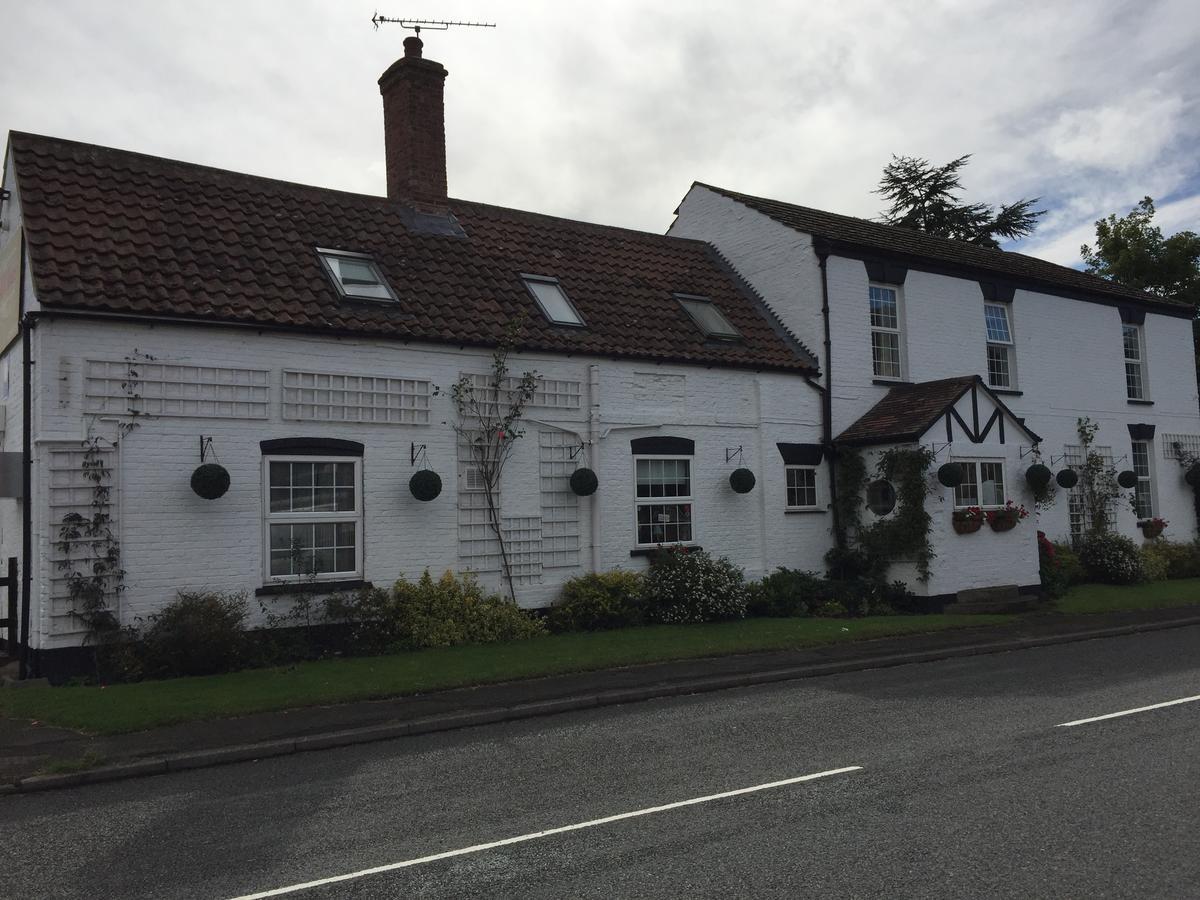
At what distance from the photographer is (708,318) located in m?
19.6

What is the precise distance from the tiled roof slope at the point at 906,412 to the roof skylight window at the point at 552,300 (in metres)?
6.15

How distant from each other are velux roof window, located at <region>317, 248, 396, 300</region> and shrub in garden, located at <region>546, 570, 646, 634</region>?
5588mm

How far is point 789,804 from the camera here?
657cm

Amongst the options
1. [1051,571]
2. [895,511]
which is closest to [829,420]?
[895,511]

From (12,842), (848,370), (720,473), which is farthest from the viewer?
(848,370)

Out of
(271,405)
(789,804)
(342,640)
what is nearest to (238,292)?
(271,405)

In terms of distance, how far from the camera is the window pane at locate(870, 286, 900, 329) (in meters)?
→ 21.0

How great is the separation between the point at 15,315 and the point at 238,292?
3036mm

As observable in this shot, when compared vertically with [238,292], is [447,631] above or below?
below

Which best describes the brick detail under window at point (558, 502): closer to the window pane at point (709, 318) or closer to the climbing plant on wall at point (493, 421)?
the climbing plant on wall at point (493, 421)

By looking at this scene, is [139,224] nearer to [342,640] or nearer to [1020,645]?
[342,640]

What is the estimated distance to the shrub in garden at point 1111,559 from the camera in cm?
2159

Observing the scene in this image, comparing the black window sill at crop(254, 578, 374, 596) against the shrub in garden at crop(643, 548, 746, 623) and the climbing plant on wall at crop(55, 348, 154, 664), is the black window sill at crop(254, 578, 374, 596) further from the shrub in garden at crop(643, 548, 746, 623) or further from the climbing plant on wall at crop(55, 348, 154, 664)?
the shrub in garden at crop(643, 548, 746, 623)

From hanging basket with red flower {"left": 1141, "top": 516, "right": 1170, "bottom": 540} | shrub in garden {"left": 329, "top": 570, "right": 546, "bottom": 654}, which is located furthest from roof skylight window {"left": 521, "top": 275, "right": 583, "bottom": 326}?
hanging basket with red flower {"left": 1141, "top": 516, "right": 1170, "bottom": 540}
